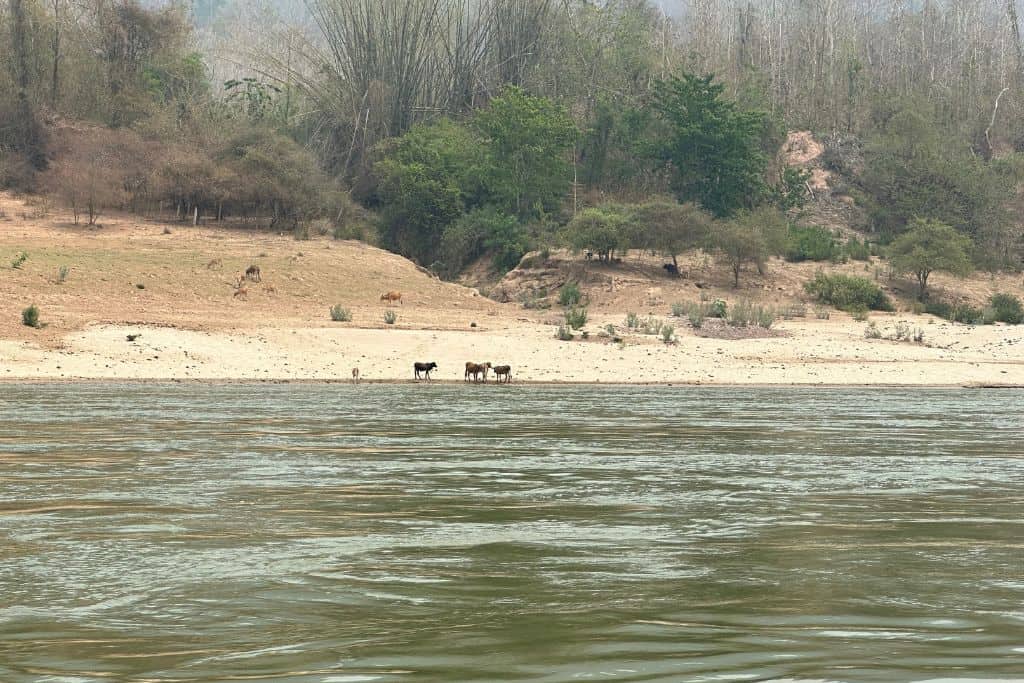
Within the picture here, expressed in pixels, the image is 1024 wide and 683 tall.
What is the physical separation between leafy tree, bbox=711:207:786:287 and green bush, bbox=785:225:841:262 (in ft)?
2.99

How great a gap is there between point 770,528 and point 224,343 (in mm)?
22807

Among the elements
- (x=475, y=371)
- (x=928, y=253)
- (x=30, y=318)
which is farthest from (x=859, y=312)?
(x=30, y=318)

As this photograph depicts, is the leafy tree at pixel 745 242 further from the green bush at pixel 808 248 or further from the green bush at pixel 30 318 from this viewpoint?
the green bush at pixel 30 318

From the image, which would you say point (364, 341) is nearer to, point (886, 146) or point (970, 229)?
point (970, 229)

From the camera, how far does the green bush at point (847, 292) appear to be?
46.4 metres

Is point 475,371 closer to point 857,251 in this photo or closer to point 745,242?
point 745,242

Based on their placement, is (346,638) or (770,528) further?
(770,528)

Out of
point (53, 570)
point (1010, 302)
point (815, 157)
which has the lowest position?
point (53, 570)

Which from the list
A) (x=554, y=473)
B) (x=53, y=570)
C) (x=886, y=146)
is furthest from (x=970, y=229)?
(x=53, y=570)

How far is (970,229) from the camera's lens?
57750mm

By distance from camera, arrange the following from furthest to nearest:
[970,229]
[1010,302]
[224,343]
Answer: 1. [970,229]
2. [1010,302]
3. [224,343]

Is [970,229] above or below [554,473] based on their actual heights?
above

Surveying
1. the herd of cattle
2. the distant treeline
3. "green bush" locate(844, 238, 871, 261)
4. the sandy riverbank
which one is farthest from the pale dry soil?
"green bush" locate(844, 238, 871, 261)

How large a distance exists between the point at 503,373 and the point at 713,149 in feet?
104
